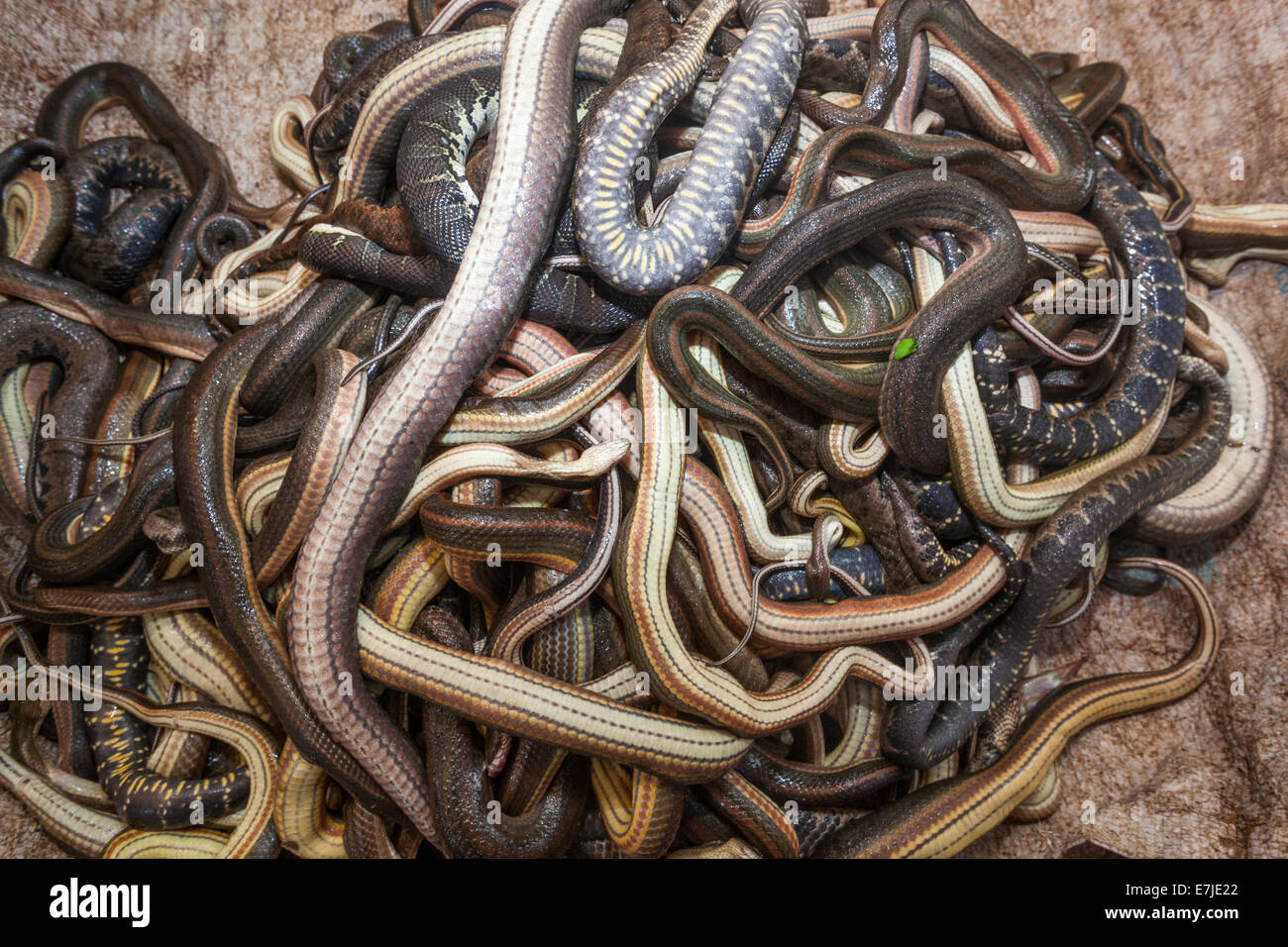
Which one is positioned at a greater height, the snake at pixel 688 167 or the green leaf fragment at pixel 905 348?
the snake at pixel 688 167

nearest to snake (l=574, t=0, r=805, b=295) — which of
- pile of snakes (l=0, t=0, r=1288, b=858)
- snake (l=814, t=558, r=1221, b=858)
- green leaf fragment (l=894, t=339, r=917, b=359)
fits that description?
pile of snakes (l=0, t=0, r=1288, b=858)

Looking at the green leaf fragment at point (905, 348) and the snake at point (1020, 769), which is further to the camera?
the snake at point (1020, 769)

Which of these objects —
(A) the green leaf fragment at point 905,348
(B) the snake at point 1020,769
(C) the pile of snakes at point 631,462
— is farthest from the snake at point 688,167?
(B) the snake at point 1020,769

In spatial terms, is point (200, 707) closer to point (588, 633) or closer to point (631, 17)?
point (588, 633)

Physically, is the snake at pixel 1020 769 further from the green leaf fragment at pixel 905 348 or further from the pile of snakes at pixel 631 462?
the green leaf fragment at pixel 905 348

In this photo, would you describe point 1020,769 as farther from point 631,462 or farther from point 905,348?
point 631,462

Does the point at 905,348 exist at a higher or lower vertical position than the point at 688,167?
lower

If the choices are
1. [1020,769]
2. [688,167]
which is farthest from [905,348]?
[1020,769]

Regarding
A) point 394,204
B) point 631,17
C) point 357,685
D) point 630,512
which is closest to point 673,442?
point 630,512

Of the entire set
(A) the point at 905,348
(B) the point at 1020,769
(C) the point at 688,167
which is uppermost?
(C) the point at 688,167
